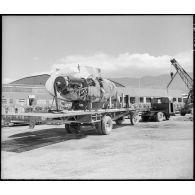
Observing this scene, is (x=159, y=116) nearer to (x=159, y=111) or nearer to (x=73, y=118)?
(x=159, y=111)

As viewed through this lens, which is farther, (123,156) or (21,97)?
(21,97)

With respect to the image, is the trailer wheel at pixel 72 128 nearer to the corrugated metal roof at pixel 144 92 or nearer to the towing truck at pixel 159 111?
the towing truck at pixel 159 111

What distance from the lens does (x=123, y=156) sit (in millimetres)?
7453

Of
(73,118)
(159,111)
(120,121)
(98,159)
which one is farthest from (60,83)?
(159,111)

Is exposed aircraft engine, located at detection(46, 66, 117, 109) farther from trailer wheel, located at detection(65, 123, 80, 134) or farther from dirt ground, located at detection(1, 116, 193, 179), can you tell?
dirt ground, located at detection(1, 116, 193, 179)

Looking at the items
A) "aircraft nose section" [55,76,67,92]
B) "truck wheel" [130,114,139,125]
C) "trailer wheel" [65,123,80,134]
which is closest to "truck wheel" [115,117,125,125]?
"truck wheel" [130,114,139,125]

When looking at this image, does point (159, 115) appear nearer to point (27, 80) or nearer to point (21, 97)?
point (21, 97)

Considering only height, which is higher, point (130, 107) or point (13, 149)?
point (130, 107)

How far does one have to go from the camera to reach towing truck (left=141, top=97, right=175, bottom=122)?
1936 centimetres

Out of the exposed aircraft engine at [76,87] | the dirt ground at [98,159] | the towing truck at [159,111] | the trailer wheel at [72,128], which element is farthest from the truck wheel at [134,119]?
the dirt ground at [98,159]

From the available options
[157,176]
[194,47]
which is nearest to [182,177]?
[157,176]

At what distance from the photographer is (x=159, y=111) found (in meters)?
20.2

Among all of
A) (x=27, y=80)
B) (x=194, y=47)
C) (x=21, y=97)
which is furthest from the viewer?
(x=27, y=80)

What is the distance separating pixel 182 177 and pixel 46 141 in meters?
6.19
